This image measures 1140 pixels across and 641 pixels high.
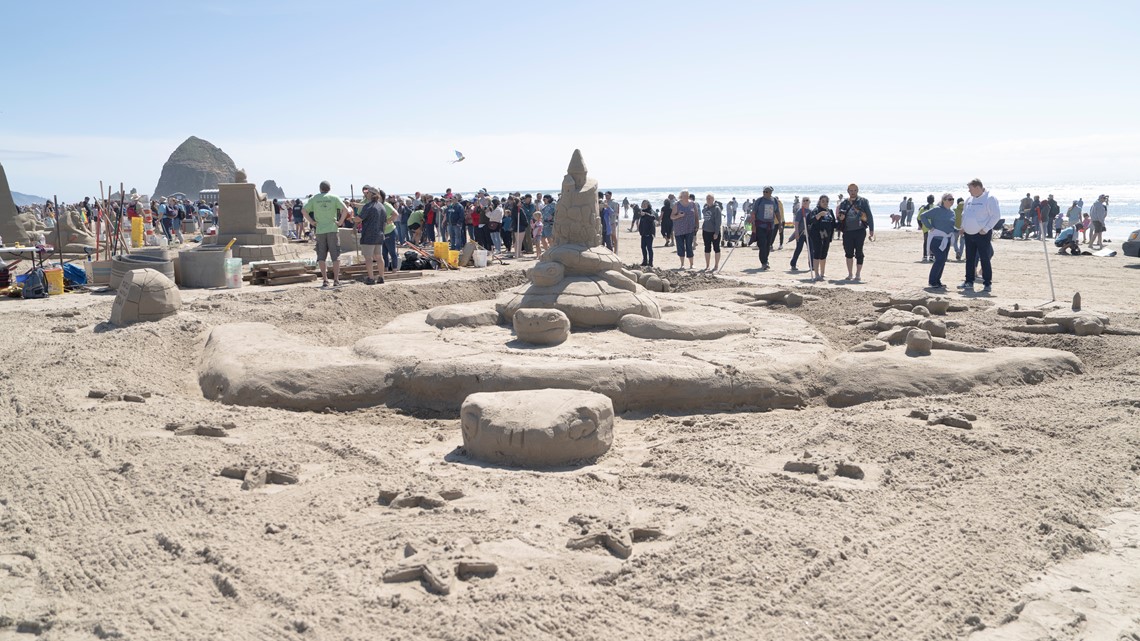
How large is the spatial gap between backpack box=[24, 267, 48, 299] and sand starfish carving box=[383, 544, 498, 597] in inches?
403

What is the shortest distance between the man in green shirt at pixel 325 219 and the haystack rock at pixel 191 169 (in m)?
87.7

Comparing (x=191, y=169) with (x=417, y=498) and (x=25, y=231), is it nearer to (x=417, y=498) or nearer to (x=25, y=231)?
(x=25, y=231)

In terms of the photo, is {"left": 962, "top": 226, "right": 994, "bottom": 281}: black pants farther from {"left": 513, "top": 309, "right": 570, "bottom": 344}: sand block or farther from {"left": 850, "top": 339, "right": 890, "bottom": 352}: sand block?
{"left": 513, "top": 309, "right": 570, "bottom": 344}: sand block

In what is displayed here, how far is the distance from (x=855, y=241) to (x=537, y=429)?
9.24 meters

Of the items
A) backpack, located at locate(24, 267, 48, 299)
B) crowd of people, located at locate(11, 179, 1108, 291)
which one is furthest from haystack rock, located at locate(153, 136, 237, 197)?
backpack, located at locate(24, 267, 48, 299)

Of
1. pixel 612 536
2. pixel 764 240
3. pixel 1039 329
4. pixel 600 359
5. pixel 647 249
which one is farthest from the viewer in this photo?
pixel 647 249

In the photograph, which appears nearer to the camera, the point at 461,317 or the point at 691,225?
the point at 461,317

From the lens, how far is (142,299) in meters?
8.86

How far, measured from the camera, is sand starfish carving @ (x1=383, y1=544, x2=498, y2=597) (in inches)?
134

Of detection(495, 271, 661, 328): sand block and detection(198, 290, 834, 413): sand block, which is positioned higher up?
detection(495, 271, 661, 328): sand block

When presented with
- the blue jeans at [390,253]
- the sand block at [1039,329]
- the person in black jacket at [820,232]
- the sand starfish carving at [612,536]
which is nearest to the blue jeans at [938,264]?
the person in black jacket at [820,232]

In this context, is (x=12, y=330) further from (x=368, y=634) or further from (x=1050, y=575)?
(x=1050, y=575)

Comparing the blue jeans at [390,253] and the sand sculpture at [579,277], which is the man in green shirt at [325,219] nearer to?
the blue jeans at [390,253]

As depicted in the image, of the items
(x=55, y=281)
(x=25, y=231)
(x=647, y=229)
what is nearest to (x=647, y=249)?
A: (x=647, y=229)
